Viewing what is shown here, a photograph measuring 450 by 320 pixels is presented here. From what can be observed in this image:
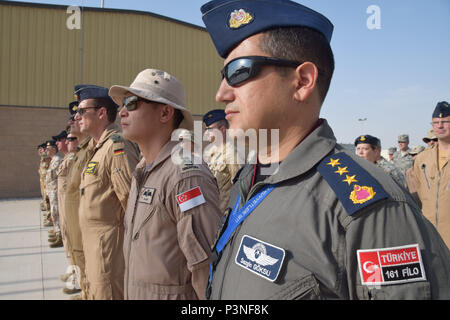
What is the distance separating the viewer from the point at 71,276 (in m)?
4.96

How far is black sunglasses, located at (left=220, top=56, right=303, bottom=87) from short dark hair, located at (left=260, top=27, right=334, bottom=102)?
24 millimetres

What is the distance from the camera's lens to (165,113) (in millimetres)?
2793

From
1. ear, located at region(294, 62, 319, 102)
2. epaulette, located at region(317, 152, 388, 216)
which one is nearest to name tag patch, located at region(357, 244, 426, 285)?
epaulette, located at region(317, 152, 388, 216)

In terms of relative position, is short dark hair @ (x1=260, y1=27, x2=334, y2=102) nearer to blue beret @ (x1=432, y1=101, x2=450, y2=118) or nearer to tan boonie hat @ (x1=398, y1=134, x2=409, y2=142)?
blue beret @ (x1=432, y1=101, x2=450, y2=118)

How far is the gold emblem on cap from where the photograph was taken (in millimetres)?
1253

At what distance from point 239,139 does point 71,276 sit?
15.5 feet

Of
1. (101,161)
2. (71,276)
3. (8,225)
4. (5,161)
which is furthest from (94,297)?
(5,161)

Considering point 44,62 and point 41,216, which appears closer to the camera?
point 41,216

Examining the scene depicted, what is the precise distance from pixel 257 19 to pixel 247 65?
0.62 ft

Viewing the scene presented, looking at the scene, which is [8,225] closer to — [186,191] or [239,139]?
[186,191]

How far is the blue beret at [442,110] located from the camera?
4.22 m

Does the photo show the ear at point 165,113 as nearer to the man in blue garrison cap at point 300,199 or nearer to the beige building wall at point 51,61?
the man in blue garrison cap at point 300,199

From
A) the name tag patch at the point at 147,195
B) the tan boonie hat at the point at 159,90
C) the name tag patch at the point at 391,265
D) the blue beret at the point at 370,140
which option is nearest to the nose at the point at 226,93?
the name tag patch at the point at 391,265
